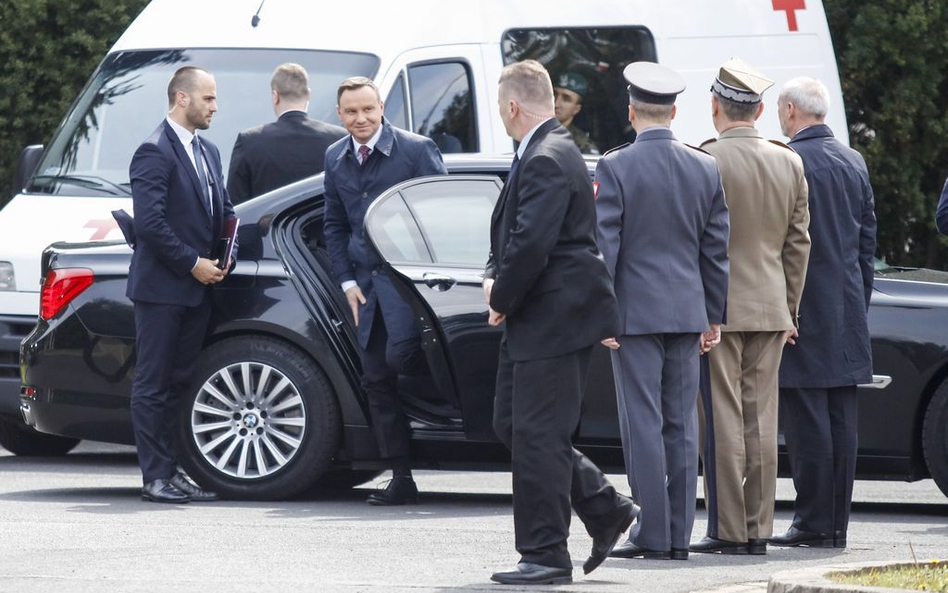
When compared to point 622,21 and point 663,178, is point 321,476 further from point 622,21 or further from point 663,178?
point 622,21

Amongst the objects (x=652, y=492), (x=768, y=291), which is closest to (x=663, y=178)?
(x=768, y=291)

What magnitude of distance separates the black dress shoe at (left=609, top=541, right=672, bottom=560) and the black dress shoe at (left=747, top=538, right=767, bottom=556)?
48 centimetres

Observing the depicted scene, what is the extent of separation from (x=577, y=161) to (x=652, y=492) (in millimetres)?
1318

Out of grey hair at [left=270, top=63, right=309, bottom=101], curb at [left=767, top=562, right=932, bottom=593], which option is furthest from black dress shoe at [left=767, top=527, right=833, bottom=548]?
grey hair at [left=270, top=63, right=309, bottom=101]

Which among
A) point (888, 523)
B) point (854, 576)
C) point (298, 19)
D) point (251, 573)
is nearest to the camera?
point (854, 576)

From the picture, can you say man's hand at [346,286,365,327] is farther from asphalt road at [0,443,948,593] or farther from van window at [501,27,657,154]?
van window at [501,27,657,154]

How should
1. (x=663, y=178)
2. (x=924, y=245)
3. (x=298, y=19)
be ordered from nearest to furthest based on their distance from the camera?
1. (x=663, y=178)
2. (x=298, y=19)
3. (x=924, y=245)

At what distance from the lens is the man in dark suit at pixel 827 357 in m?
7.69

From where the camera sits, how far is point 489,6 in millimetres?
11828

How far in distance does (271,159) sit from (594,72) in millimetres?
3236

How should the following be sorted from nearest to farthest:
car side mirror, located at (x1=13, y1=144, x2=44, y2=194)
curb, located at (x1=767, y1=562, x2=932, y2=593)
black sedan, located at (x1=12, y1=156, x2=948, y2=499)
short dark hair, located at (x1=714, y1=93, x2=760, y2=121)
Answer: curb, located at (x1=767, y1=562, x2=932, y2=593) < short dark hair, located at (x1=714, y1=93, x2=760, y2=121) < black sedan, located at (x1=12, y1=156, x2=948, y2=499) < car side mirror, located at (x1=13, y1=144, x2=44, y2=194)

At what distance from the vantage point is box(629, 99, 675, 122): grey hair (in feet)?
23.4

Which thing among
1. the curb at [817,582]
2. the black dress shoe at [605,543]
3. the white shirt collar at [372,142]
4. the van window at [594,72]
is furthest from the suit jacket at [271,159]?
Result: the curb at [817,582]

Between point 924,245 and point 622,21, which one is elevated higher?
point 622,21
